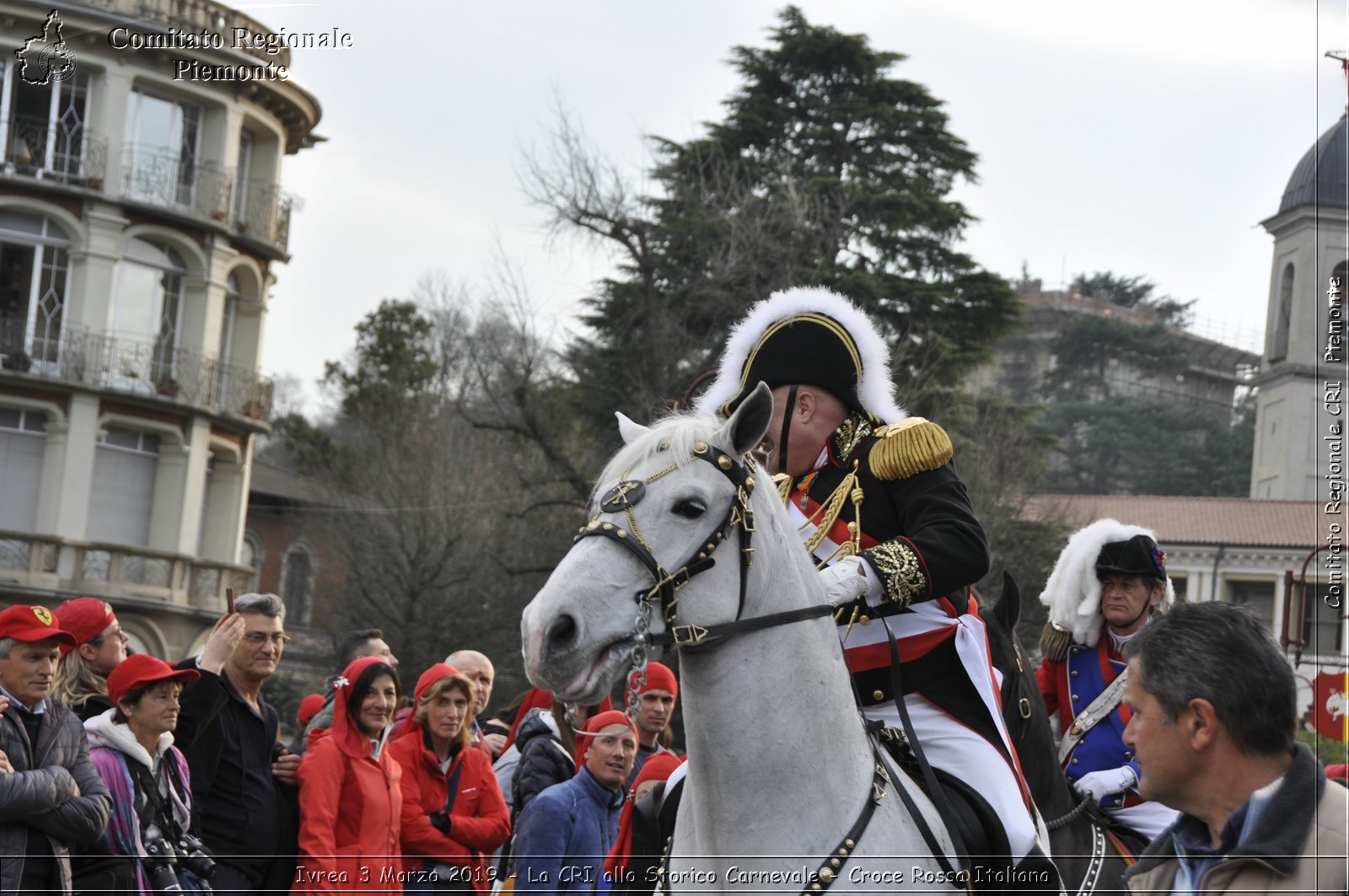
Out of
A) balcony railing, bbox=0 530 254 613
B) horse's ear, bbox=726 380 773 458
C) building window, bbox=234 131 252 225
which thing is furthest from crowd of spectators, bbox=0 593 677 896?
building window, bbox=234 131 252 225

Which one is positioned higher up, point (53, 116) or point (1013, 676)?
point (53, 116)

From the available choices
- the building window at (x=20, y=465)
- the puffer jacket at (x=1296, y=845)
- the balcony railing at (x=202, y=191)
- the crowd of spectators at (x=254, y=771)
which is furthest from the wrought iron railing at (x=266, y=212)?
the puffer jacket at (x=1296, y=845)

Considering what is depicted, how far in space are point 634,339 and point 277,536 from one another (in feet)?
98.2

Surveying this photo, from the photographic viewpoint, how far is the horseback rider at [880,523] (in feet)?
16.4

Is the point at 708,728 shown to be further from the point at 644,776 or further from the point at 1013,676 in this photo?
the point at 644,776

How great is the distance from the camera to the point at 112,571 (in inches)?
1367

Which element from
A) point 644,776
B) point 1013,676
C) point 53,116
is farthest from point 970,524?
point 53,116

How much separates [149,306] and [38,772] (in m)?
31.9

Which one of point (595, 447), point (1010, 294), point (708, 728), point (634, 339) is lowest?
point (708, 728)

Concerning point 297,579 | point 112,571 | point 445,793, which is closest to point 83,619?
point 445,793

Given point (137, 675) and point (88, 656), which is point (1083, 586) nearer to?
point (137, 675)

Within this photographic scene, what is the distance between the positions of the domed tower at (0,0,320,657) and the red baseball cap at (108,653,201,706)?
87.0 ft

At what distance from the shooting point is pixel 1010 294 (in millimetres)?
31641

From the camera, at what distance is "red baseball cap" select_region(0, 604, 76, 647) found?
6.59 meters
